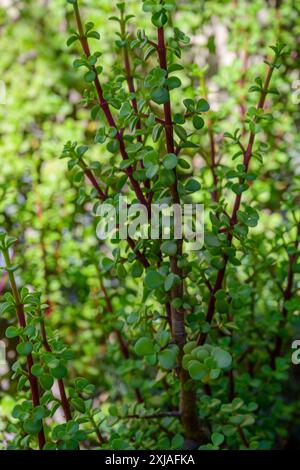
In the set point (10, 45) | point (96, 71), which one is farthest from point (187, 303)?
point (10, 45)

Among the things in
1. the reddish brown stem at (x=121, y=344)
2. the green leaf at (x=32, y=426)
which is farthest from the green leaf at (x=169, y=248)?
the reddish brown stem at (x=121, y=344)

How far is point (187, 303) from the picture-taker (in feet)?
2.29

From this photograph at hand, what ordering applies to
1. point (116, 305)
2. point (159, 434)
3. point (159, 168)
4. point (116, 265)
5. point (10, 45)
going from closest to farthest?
point (159, 168) < point (116, 265) < point (159, 434) < point (116, 305) < point (10, 45)

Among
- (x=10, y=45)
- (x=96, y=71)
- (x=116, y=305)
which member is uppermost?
(x=10, y=45)

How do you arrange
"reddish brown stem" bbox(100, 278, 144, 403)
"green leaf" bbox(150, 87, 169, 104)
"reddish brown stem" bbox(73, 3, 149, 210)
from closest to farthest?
1. "green leaf" bbox(150, 87, 169, 104)
2. "reddish brown stem" bbox(73, 3, 149, 210)
3. "reddish brown stem" bbox(100, 278, 144, 403)

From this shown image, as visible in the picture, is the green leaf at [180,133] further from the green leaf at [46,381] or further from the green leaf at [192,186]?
the green leaf at [46,381]

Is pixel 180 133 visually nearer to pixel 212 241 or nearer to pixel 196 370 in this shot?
pixel 212 241

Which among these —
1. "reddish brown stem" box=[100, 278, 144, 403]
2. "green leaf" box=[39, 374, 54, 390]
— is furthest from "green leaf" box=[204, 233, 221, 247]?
"reddish brown stem" box=[100, 278, 144, 403]

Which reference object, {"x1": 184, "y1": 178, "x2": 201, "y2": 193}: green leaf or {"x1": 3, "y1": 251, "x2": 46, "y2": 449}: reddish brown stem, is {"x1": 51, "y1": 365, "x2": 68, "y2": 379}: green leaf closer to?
{"x1": 3, "y1": 251, "x2": 46, "y2": 449}: reddish brown stem

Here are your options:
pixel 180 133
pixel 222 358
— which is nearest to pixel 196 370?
pixel 222 358

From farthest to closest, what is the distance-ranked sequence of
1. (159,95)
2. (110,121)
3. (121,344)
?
1. (121,344)
2. (110,121)
3. (159,95)

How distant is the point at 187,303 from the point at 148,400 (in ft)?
1.04

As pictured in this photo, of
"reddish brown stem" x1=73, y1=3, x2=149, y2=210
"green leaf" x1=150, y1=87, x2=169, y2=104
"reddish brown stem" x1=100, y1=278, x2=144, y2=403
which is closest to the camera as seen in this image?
"green leaf" x1=150, y1=87, x2=169, y2=104

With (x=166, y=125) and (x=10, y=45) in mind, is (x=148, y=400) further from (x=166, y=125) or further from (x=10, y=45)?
(x=10, y=45)
